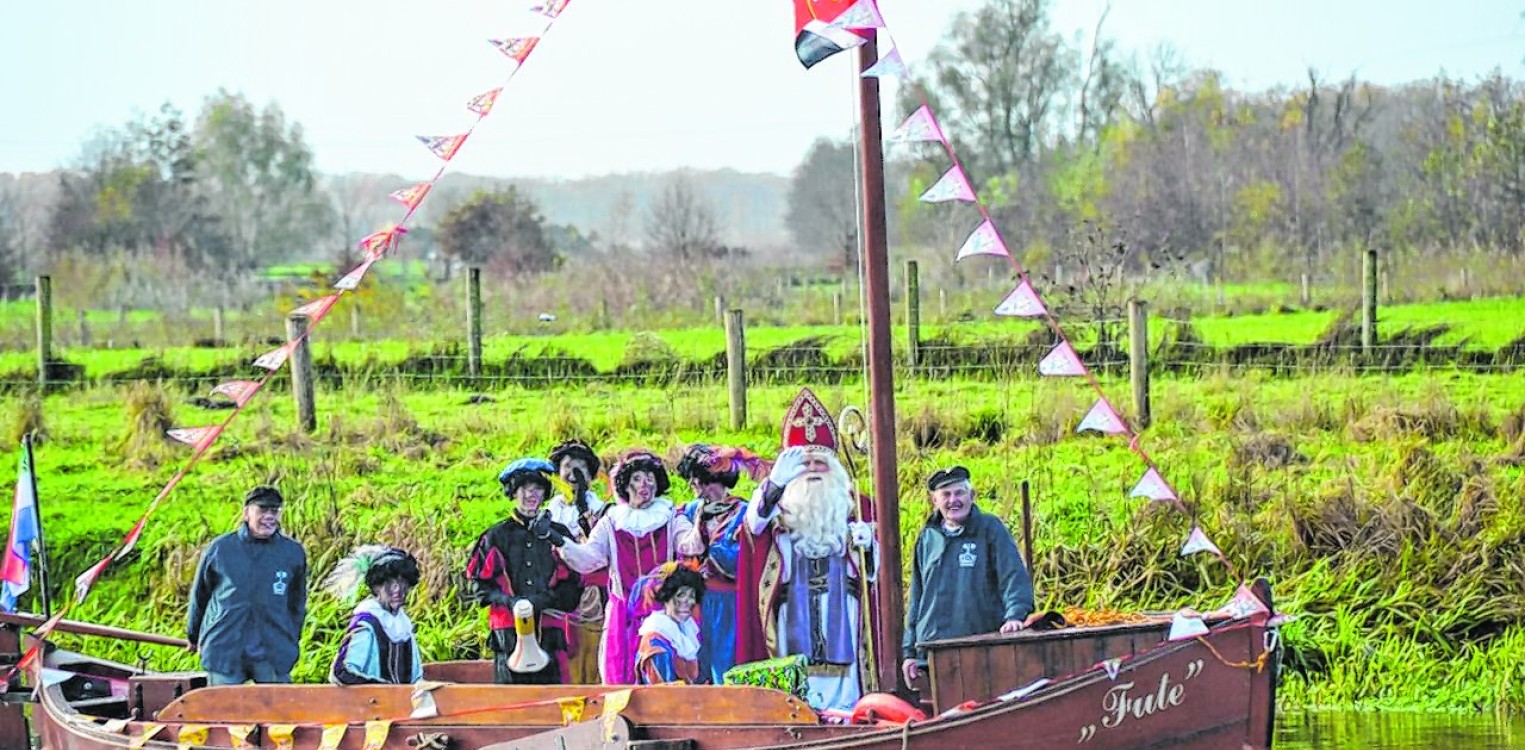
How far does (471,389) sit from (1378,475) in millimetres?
8264

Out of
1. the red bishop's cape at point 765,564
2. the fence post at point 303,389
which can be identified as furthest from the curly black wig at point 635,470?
the fence post at point 303,389

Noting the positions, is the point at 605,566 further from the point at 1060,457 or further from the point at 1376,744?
the point at 1060,457

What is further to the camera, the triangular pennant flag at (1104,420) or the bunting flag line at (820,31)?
the triangular pennant flag at (1104,420)

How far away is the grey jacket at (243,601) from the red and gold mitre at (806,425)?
253 centimetres

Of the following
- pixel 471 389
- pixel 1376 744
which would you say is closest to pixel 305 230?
pixel 471 389

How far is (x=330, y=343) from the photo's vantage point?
79.8ft

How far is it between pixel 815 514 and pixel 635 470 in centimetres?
94

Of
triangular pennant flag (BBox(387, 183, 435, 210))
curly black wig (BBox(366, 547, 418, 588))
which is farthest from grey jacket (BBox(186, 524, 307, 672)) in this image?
triangular pennant flag (BBox(387, 183, 435, 210))

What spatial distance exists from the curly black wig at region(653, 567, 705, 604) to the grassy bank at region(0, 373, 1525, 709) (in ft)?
17.9

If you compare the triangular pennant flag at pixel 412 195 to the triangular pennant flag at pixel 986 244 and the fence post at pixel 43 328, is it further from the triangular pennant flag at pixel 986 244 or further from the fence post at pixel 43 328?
the fence post at pixel 43 328

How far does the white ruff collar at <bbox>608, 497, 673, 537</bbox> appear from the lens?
12.0 metres

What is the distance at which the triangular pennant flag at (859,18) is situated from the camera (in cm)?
1091

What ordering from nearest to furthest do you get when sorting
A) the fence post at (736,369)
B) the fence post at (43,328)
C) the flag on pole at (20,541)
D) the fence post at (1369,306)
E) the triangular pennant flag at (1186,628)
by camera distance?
the triangular pennant flag at (1186,628), the flag on pole at (20,541), the fence post at (736,369), the fence post at (1369,306), the fence post at (43,328)

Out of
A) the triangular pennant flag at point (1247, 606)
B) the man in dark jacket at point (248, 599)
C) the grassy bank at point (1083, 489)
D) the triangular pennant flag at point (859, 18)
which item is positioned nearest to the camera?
the triangular pennant flag at point (1247, 606)
